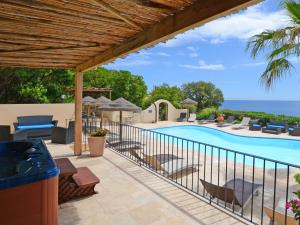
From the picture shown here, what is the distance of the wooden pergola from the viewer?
2479 mm

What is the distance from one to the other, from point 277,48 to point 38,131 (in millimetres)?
8573

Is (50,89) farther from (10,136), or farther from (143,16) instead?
(143,16)

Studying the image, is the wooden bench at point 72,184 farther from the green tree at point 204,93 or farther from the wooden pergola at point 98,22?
the green tree at point 204,93

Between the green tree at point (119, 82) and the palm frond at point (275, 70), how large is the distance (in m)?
19.0

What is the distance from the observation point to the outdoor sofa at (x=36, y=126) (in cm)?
930

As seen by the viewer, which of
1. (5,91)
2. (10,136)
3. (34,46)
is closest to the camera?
(34,46)

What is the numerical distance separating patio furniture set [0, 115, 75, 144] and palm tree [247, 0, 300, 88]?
6.67 metres

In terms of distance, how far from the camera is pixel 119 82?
77.6 feet

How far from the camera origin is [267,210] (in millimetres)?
3785

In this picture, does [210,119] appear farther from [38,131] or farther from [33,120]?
[38,131]

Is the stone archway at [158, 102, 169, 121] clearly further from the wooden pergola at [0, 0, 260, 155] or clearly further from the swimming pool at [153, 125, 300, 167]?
the wooden pergola at [0, 0, 260, 155]

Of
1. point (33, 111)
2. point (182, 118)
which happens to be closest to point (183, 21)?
point (33, 111)

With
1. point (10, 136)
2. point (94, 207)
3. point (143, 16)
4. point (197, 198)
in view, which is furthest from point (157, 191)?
point (10, 136)

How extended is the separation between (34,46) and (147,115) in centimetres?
1561
